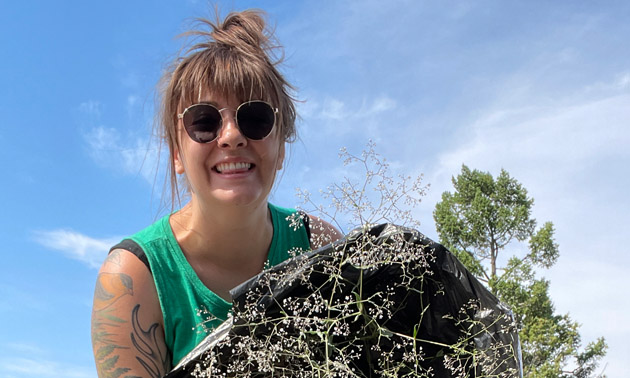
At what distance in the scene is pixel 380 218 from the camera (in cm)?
215

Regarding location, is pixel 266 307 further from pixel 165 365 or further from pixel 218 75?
pixel 218 75

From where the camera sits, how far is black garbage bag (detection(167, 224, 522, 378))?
6.39ft

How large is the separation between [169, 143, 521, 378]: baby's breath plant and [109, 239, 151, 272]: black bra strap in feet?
2.57

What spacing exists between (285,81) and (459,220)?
595 inches

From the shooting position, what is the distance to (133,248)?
2.69 meters

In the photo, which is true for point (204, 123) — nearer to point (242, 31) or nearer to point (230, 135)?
point (230, 135)

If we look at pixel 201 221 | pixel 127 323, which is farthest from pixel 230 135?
pixel 127 323

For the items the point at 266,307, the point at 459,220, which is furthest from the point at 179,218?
the point at 459,220

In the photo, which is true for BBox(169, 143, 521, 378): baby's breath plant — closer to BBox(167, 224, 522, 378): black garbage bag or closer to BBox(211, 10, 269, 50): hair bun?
BBox(167, 224, 522, 378): black garbage bag

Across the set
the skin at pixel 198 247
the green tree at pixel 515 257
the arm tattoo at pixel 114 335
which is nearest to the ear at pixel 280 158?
the skin at pixel 198 247

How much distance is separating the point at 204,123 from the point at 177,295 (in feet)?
2.67

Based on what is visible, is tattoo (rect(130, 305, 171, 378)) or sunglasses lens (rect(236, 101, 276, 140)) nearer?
tattoo (rect(130, 305, 171, 378))

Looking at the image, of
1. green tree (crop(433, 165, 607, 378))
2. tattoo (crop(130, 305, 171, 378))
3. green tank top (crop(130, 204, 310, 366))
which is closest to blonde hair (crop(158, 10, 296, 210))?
green tank top (crop(130, 204, 310, 366))

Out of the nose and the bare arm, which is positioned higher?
the nose
